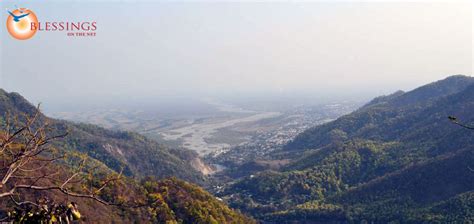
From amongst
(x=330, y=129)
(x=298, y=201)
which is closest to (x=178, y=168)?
(x=298, y=201)

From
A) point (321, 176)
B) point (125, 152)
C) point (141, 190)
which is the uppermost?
point (141, 190)

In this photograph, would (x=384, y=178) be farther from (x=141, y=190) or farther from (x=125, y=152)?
(x=125, y=152)

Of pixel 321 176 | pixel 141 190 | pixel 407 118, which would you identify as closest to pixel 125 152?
pixel 321 176

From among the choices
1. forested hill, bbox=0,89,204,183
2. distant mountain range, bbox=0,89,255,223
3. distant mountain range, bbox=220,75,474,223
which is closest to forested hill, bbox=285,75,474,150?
distant mountain range, bbox=220,75,474,223

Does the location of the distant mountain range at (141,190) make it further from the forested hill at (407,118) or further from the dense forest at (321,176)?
the forested hill at (407,118)

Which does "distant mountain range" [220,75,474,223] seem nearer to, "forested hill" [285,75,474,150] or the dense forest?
the dense forest

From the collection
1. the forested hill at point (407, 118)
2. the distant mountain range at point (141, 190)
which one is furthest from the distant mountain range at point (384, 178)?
the distant mountain range at point (141, 190)

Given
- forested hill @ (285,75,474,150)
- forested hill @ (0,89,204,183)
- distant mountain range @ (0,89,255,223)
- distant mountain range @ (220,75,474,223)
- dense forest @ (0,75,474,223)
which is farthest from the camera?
forested hill @ (285,75,474,150)

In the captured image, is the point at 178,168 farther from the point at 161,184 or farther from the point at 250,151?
the point at 161,184
